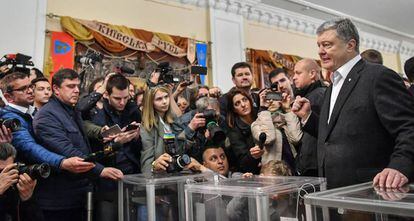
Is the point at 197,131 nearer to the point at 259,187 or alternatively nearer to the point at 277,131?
the point at 277,131

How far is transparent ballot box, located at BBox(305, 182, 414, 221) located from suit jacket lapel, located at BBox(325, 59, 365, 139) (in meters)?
0.39

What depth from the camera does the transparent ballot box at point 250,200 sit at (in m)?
1.15

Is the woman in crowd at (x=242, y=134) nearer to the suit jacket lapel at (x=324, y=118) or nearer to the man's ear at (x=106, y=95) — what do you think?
the suit jacket lapel at (x=324, y=118)

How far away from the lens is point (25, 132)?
6.30 feet

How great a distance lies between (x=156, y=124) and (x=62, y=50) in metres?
2.16

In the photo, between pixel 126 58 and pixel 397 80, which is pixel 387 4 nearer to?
pixel 126 58

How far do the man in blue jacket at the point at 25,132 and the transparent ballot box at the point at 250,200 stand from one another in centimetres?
69

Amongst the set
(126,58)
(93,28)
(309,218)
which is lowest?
(309,218)

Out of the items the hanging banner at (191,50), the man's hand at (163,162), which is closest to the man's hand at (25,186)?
the man's hand at (163,162)

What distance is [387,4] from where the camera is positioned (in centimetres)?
585

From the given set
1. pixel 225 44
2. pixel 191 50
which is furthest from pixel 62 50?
pixel 225 44

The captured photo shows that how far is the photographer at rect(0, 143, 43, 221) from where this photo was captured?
62.7 inches

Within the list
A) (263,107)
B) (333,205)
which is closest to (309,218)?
(333,205)

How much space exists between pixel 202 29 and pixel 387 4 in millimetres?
3331
